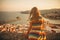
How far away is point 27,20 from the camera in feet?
7.77

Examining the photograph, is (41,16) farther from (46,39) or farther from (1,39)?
(1,39)

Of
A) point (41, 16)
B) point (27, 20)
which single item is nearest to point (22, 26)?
point (27, 20)

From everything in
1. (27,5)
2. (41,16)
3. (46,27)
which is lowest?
(46,27)

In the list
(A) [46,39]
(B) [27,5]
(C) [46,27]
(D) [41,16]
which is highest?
(B) [27,5]

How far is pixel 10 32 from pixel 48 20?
618 mm

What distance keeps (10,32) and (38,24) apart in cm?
→ 45

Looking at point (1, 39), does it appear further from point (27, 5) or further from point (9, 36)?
point (27, 5)

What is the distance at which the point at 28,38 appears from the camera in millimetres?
2314

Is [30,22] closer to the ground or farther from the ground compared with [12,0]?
closer to the ground

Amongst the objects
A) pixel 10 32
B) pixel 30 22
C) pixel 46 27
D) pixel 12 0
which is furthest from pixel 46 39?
pixel 12 0

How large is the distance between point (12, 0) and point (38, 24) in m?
0.57

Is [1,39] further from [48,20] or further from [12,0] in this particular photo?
[48,20]

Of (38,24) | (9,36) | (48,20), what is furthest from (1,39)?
(48,20)

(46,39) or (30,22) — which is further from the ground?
(30,22)
